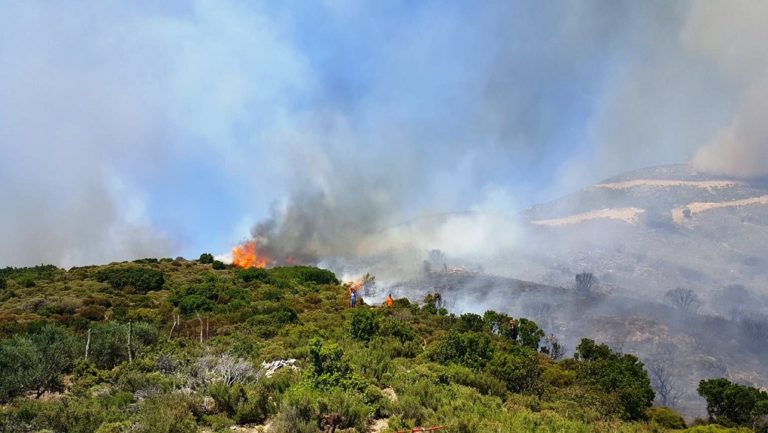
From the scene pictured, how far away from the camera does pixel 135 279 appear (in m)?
50.7

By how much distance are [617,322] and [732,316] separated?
63.3 metres

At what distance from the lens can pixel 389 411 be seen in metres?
12.4

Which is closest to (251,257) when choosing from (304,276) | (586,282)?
(304,276)

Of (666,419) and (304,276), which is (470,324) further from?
(304,276)

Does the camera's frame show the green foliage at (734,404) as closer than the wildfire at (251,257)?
Yes

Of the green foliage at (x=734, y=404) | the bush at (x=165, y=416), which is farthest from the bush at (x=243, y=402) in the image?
the green foliage at (x=734, y=404)

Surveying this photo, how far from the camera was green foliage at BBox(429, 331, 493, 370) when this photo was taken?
2008 centimetres

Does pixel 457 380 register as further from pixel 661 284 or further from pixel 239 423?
pixel 661 284

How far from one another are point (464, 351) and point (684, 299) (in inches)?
6440

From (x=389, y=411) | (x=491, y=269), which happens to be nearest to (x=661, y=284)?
(x=491, y=269)

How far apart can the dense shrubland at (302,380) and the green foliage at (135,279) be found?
12.0 metres

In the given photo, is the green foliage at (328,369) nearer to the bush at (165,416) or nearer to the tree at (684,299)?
the bush at (165,416)

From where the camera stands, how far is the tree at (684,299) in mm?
150125

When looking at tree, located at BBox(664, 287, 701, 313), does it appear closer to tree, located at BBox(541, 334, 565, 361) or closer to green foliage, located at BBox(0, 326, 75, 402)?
tree, located at BBox(541, 334, 565, 361)
